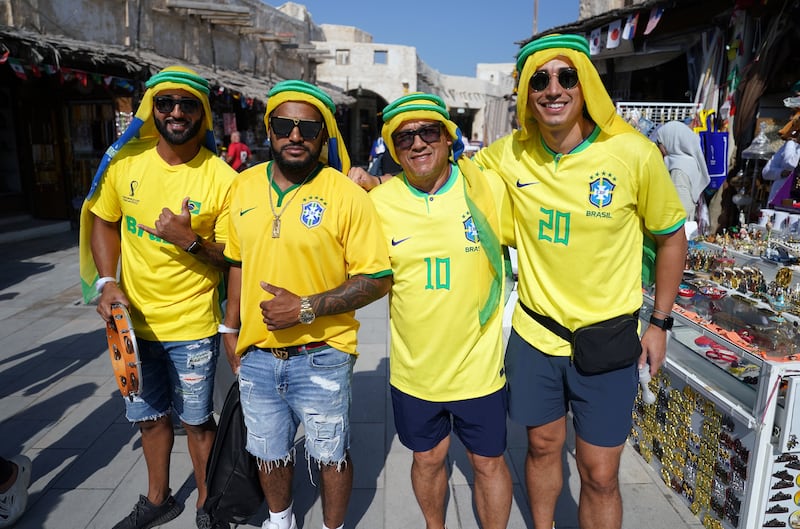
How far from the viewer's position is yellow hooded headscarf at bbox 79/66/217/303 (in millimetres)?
2176

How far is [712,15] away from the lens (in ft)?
20.3

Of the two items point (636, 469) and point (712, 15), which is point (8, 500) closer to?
point (636, 469)

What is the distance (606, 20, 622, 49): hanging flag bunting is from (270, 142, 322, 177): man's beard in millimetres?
6789

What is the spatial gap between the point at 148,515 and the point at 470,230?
1.99 meters

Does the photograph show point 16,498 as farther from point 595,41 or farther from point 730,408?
point 595,41

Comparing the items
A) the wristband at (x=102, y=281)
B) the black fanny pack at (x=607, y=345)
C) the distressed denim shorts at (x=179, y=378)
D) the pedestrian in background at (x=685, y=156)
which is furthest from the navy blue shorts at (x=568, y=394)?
the pedestrian in background at (x=685, y=156)

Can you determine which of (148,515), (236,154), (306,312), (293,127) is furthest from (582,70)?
(236,154)

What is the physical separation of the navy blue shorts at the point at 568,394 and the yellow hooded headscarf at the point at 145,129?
168 centimetres

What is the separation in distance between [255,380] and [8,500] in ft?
4.74

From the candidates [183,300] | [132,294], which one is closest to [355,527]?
[183,300]

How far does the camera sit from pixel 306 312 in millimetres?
1852

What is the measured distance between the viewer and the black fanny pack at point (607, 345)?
1.90 metres

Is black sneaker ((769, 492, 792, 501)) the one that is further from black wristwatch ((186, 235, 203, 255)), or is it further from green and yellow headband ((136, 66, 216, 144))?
green and yellow headband ((136, 66, 216, 144))

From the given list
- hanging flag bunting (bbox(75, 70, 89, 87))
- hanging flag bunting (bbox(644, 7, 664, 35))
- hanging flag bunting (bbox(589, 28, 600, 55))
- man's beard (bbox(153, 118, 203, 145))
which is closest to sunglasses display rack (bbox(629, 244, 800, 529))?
man's beard (bbox(153, 118, 203, 145))
